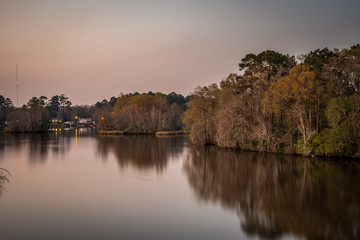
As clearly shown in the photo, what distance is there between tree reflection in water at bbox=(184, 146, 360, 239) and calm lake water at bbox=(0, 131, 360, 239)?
0.13 ft

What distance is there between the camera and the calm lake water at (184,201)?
1047 centimetres

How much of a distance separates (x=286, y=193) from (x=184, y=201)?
555cm

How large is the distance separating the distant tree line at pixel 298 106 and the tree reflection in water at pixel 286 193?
247 cm

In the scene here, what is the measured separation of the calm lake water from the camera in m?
10.5

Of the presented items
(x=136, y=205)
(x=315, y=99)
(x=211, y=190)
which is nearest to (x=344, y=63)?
(x=315, y=99)

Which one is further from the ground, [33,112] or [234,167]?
[33,112]

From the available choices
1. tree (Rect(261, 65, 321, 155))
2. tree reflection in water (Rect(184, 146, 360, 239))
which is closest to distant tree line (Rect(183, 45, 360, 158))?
tree (Rect(261, 65, 321, 155))

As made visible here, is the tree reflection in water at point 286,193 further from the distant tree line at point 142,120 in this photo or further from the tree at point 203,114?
the distant tree line at point 142,120

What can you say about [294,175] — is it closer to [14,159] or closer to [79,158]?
[79,158]

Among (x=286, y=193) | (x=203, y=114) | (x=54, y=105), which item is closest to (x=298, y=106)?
(x=286, y=193)

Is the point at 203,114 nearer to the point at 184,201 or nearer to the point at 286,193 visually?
the point at 286,193

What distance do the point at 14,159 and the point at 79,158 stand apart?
6040 millimetres

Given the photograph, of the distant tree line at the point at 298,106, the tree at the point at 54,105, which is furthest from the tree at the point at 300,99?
the tree at the point at 54,105

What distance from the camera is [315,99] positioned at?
93.2 ft
